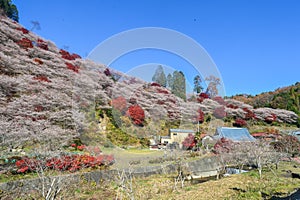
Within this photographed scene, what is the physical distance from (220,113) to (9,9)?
30.4m

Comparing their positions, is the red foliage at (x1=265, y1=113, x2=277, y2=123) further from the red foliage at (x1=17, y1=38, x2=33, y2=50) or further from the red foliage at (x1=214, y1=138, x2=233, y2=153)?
the red foliage at (x1=17, y1=38, x2=33, y2=50)

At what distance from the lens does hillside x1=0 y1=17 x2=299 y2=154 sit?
945 cm

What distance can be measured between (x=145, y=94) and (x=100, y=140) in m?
10.2

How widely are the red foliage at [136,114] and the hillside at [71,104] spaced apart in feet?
0.34

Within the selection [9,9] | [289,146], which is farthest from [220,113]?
[9,9]

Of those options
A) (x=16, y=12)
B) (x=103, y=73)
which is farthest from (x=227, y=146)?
(x=16, y=12)

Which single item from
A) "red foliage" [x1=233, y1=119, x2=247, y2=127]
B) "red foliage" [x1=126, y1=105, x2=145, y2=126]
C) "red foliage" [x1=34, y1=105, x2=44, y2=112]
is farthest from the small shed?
"red foliage" [x1=34, y1=105, x2=44, y2=112]

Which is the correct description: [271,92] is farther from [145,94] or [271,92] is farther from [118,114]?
[118,114]

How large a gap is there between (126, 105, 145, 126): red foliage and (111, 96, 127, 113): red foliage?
0.63 m

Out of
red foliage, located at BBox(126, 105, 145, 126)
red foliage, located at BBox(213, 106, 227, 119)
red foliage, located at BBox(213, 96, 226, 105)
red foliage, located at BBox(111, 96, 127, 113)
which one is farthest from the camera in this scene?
red foliage, located at BBox(213, 96, 226, 105)

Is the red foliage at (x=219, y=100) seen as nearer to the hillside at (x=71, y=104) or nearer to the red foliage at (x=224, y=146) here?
the hillside at (x=71, y=104)

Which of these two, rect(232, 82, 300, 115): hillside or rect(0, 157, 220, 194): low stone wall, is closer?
rect(0, 157, 220, 194): low stone wall

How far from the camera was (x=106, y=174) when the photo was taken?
9.32m

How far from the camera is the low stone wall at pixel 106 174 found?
626 cm
